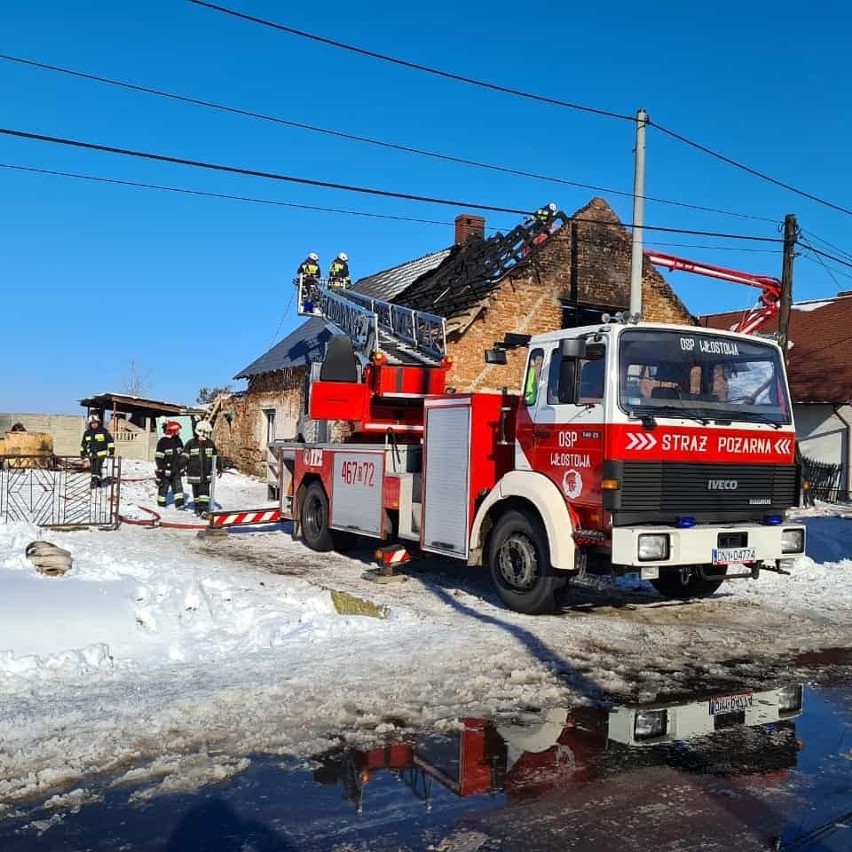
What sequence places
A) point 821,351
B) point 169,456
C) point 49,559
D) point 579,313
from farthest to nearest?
point 821,351, point 579,313, point 169,456, point 49,559

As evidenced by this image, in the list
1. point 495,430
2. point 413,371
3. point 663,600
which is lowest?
point 663,600

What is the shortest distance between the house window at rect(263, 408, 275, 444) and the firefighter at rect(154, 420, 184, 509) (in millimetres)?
7584

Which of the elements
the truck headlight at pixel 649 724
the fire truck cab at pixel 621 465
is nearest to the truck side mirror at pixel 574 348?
the fire truck cab at pixel 621 465

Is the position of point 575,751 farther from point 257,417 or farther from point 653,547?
point 257,417

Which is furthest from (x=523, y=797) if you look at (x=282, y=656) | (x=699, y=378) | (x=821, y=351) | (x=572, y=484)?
(x=821, y=351)

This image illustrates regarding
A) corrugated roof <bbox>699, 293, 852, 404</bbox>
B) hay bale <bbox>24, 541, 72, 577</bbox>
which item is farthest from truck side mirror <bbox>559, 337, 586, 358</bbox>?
corrugated roof <bbox>699, 293, 852, 404</bbox>

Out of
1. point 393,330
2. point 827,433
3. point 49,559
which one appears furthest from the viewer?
point 827,433

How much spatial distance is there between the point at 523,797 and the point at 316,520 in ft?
28.6

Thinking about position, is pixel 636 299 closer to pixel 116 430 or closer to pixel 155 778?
pixel 155 778

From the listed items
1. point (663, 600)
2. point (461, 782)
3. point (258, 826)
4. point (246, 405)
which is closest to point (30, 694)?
point (258, 826)

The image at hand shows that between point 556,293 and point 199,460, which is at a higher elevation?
point 556,293

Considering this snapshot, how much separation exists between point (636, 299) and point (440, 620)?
846 cm

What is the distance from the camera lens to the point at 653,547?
282 inches

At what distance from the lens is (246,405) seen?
84.6 feet
